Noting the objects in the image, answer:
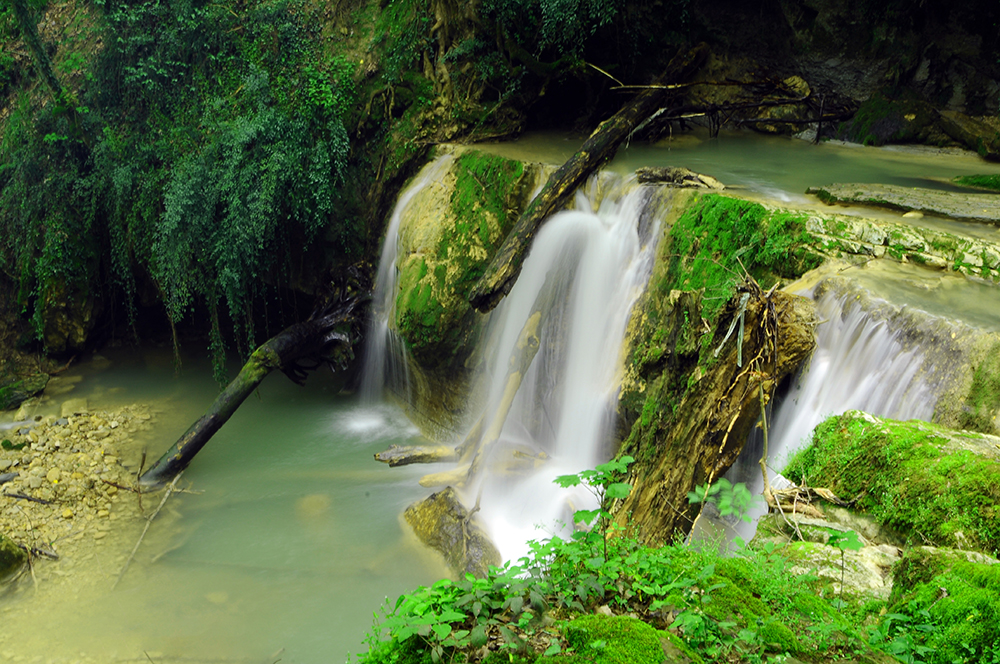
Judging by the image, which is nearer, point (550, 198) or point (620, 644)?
point (620, 644)

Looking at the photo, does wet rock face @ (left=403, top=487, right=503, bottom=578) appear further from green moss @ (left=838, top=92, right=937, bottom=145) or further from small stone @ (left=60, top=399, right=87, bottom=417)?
green moss @ (left=838, top=92, right=937, bottom=145)

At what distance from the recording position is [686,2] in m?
A: 10.2

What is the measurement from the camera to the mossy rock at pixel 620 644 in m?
2.06

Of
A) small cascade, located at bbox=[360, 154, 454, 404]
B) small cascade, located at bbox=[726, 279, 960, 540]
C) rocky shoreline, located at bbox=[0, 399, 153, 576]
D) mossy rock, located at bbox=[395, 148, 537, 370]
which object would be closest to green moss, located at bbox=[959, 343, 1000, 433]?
small cascade, located at bbox=[726, 279, 960, 540]

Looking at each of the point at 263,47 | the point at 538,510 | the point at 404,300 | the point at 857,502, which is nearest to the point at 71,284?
the point at 263,47

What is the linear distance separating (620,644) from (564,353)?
542 centimetres

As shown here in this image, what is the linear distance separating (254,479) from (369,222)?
12.6 feet

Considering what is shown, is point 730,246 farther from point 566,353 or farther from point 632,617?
point 632,617

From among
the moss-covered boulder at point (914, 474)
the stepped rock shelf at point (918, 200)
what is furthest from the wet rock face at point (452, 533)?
the stepped rock shelf at point (918, 200)

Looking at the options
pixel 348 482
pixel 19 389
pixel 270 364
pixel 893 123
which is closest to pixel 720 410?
pixel 348 482

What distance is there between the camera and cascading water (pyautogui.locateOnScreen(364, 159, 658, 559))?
6.80 meters

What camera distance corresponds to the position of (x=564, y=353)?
7477 millimetres

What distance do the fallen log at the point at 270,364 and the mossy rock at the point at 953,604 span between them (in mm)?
7550

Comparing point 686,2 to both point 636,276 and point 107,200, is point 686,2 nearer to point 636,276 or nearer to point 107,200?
point 636,276
